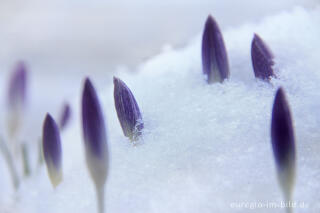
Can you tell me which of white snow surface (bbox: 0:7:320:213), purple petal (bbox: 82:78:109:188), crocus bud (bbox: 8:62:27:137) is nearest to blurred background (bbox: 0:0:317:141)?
crocus bud (bbox: 8:62:27:137)

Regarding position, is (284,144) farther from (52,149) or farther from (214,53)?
(52,149)

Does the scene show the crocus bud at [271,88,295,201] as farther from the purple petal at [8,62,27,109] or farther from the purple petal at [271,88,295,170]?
the purple petal at [8,62,27,109]

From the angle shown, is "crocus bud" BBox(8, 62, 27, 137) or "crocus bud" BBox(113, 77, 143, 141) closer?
"crocus bud" BBox(113, 77, 143, 141)

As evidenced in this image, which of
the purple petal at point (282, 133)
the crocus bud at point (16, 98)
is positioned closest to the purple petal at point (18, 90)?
the crocus bud at point (16, 98)

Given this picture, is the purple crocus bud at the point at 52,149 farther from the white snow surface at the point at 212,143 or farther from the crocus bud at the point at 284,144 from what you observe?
the crocus bud at the point at 284,144

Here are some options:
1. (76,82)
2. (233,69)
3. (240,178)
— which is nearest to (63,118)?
(233,69)

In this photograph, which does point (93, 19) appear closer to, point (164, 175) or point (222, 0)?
point (222, 0)
